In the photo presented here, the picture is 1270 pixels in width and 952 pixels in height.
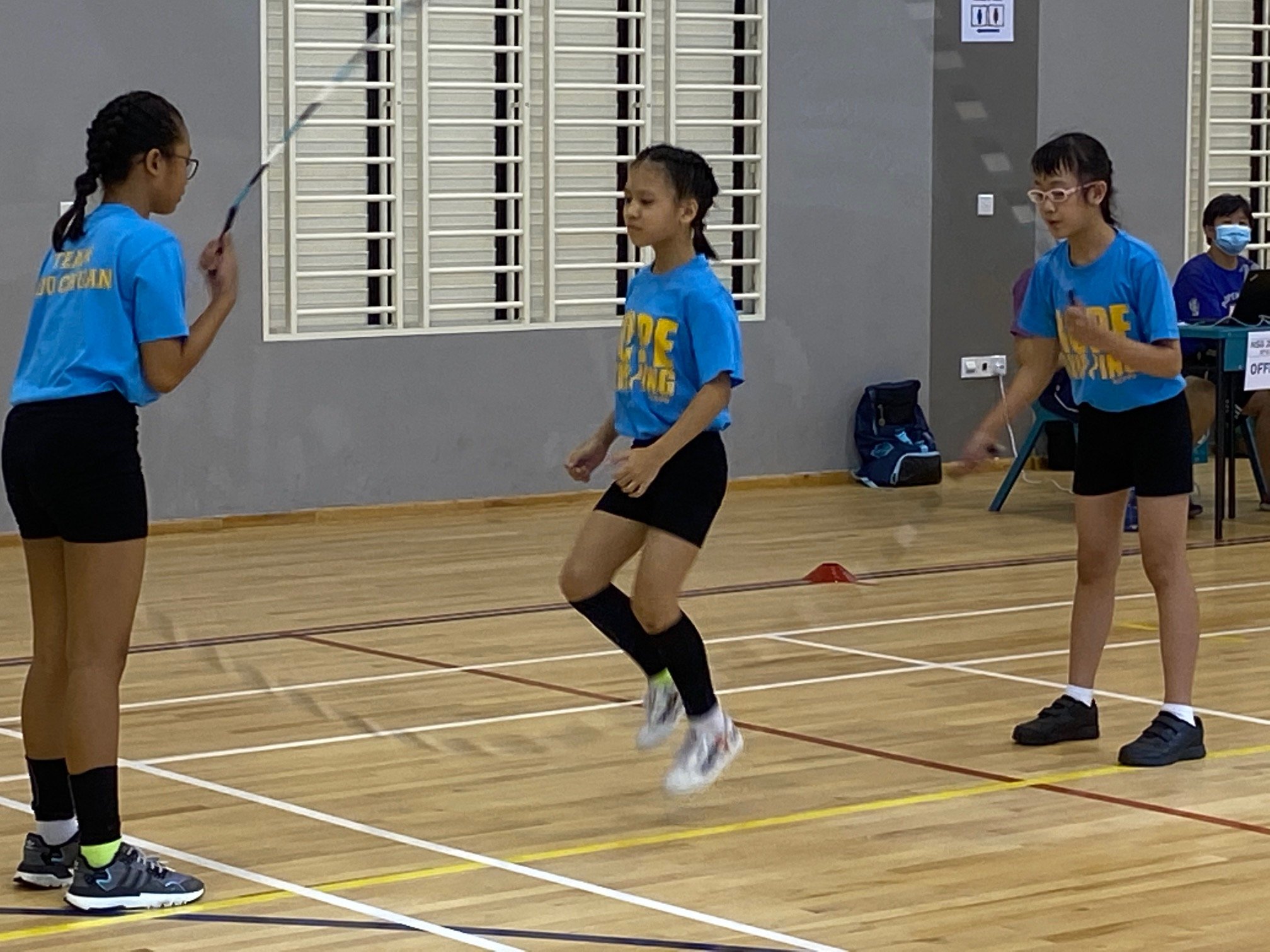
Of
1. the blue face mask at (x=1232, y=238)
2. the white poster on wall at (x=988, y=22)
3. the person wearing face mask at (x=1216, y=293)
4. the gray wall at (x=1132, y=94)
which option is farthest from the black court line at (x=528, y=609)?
the white poster on wall at (x=988, y=22)

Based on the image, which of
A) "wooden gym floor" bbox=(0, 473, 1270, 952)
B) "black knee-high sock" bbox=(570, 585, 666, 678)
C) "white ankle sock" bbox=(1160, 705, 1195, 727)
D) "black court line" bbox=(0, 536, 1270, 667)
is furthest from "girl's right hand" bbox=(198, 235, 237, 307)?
"black court line" bbox=(0, 536, 1270, 667)

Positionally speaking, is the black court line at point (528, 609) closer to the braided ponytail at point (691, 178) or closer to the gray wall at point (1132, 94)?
the braided ponytail at point (691, 178)

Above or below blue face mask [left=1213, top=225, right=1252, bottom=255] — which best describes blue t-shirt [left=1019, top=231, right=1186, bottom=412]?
below

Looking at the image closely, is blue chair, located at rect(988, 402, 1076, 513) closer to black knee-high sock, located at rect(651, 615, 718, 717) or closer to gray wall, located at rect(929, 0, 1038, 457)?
gray wall, located at rect(929, 0, 1038, 457)

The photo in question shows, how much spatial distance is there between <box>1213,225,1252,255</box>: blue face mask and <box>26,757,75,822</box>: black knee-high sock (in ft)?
22.4

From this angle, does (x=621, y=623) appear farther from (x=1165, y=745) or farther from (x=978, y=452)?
(x=1165, y=745)

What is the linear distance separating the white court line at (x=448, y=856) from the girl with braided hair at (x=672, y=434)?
1.88ft

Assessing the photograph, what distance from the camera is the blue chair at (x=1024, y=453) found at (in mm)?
9562

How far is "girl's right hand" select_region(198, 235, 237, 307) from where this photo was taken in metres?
3.97

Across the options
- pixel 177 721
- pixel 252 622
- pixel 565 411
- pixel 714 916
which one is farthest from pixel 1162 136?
pixel 714 916

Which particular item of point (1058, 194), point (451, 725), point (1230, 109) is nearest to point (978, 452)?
point (1058, 194)

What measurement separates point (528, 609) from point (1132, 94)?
5.63 m

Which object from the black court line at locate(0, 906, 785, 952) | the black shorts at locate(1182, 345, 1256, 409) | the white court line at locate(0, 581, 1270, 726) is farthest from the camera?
the black shorts at locate(1182, 345, 1256, 409)

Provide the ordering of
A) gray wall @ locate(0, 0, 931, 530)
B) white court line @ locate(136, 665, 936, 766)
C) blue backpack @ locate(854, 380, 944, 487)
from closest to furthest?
white court line @ locate(136, 665, 936, 766)
gray wall @ locate(0, 0, 931, 530)
blue backpack @ locate(854, 380, 944, 487)
